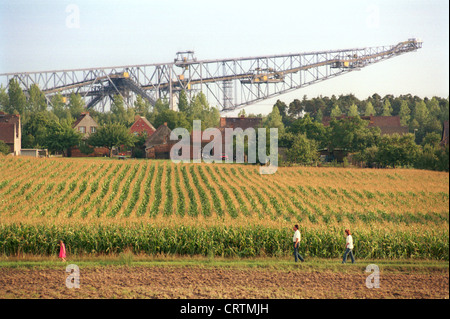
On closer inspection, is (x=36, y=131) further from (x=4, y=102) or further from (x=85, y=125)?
(x=4, y=102)

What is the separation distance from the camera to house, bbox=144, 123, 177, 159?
69.9 metres

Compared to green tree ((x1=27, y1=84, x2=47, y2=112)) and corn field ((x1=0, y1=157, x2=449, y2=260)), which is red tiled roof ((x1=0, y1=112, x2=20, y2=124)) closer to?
green tree ((x1=27, y1=84, x2=47, y2=112))

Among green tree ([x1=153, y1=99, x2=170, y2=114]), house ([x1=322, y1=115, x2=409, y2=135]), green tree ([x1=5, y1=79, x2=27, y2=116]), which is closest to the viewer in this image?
green tree ([x1=5, y1=79, x2=27, y2=116])

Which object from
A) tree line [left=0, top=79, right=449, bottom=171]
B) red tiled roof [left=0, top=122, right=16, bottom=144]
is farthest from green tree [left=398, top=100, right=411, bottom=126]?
red tiled roof [left=0, top=122, right=16, bottom=144]

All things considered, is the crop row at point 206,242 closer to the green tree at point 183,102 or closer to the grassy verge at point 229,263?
the grassy verge at point 229,263

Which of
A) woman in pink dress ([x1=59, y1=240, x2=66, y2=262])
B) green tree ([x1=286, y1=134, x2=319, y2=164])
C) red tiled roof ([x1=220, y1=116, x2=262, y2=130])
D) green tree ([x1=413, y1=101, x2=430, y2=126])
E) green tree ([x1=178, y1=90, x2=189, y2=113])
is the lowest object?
woman in pink dress ([x1=59, y1=240, x2=66, y2=262])

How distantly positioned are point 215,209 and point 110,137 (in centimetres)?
3989

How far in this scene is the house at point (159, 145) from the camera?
6988 cm

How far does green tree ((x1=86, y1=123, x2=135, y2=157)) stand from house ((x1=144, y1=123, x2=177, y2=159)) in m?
3.08

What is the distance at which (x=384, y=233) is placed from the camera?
2400 cm

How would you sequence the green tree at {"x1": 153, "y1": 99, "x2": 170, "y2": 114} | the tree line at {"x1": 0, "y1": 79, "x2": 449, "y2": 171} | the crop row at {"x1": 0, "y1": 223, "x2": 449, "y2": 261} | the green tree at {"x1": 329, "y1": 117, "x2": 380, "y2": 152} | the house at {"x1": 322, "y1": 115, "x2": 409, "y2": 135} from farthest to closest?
the green tree at {"x1": 153, "y1": 99, "x2": 170, "y2": 114} → the house at {"x1": 322, "y1": 115, "x2": 409, "y2": 135} → the green tree at {"x1": 329, "y1": 117, "x2": 380, "y2": 152} → the tree line at {"x1": 0, "y1": 79, "x2": 449, "y2": 171} → the crop row at {"x1": 0, "y1": 223, "x2": 449, "y2": 261}

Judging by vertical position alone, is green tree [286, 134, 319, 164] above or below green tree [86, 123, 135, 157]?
below

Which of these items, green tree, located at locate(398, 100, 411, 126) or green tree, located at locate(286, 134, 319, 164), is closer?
green tree, located at locate(286, 134, 319, 164)

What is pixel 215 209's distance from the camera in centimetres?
3428
